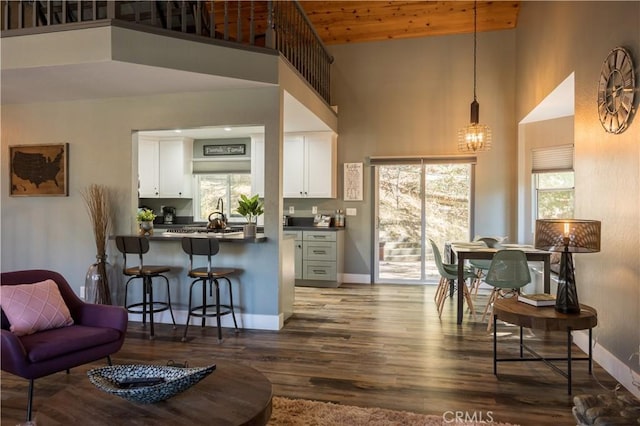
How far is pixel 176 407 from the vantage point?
1733mm

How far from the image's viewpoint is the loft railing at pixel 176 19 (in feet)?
11.8

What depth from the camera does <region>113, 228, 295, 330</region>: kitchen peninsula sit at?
424cm

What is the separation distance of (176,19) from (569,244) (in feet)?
13.8

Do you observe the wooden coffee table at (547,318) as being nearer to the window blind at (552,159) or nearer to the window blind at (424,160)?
the window blind at (552,159)

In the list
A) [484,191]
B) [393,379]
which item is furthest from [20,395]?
[484,191]

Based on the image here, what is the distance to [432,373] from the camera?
3.12m

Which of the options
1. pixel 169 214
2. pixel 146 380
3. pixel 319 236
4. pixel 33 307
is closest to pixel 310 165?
pixel 319 236

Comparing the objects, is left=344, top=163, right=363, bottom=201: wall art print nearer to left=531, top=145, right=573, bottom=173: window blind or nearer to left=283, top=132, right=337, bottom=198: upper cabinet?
left=283, top=132, right=337, bottom=198: upper cabinet

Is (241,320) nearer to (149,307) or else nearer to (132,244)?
(149,307)

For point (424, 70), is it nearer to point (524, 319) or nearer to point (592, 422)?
point (524, 319)

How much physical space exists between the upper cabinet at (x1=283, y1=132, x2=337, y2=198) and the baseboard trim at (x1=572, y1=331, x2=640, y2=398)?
160 inches

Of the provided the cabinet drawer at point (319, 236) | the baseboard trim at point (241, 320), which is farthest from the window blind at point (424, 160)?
the baseboard trim at point (241, 320)

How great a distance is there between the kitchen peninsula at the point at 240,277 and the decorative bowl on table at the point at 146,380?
87.7 inches

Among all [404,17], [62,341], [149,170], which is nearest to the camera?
[62,341]
